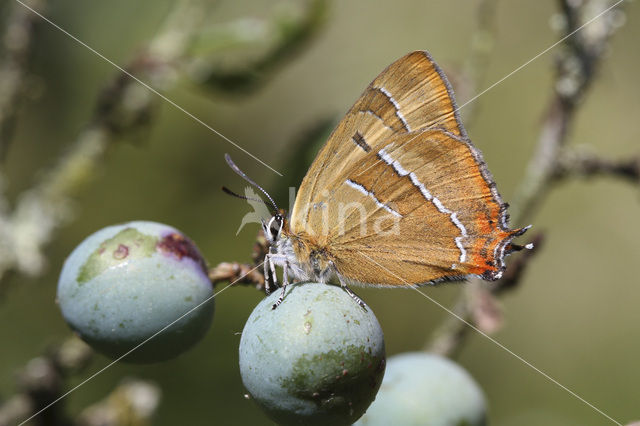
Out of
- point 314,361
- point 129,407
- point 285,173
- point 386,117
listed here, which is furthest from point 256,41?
point 314,361

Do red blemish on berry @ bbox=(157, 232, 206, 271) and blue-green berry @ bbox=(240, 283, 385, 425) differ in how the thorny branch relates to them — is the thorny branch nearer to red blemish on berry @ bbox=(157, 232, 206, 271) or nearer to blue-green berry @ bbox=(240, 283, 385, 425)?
blue-green berry @ bbox=(240, 283, 385, 425)

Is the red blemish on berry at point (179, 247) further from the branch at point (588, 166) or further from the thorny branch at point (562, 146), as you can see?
the branch at point (588, 166)

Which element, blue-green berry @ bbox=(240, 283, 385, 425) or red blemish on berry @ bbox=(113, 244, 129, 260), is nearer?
blue-green berry @ bbox=(240, 283, 385, 425)

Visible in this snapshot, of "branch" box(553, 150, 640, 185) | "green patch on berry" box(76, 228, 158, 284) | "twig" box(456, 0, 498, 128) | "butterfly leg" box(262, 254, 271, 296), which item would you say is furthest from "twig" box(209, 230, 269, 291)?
"branch" box(553, 150, 640, 185)

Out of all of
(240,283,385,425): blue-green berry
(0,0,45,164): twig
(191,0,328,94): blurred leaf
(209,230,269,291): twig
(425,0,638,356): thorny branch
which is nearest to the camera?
(240,283,385,425): blue-green berry

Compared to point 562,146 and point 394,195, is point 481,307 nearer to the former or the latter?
point 394,195

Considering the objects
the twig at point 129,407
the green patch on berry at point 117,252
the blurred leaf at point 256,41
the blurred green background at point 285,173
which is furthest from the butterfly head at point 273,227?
the blurred leaf at point 256,41

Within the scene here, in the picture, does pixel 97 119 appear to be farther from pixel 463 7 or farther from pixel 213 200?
pixel 463 7
